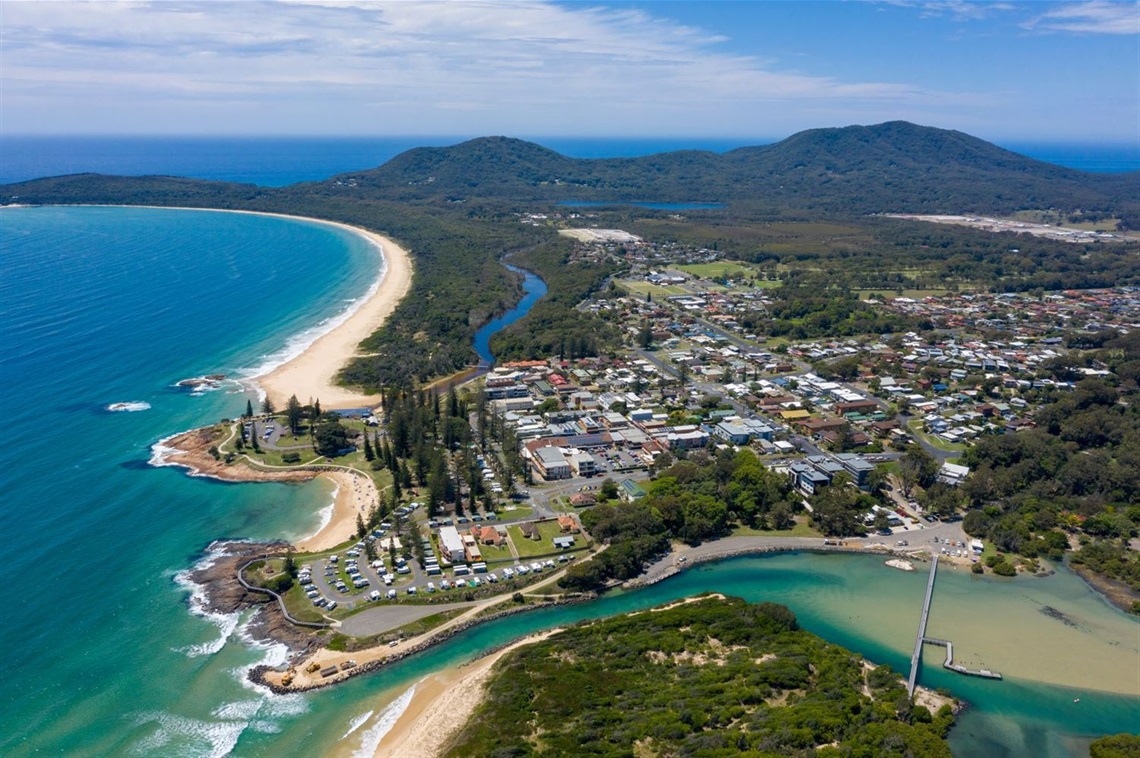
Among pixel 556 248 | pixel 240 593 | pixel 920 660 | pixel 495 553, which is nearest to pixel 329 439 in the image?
pixel 240 593

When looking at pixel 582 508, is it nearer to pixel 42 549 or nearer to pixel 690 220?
pixel 42 549

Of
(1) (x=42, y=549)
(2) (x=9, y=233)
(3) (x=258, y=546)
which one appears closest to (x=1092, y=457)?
(3) (x=258, y=546)

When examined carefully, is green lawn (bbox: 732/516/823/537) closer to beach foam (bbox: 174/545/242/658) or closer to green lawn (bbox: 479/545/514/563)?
green lawn (bbox: 479/545/514/563)

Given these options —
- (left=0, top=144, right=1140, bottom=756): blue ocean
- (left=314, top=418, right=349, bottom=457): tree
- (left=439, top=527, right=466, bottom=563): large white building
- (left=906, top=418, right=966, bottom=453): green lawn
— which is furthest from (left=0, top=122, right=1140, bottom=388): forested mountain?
(left=906, top=418, right=966, bottom=453): green lawn

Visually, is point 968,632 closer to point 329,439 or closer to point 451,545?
point 451,545

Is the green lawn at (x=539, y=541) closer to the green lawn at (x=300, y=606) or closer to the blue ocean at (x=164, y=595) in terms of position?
the blue ocean at (x=164, y=595)
